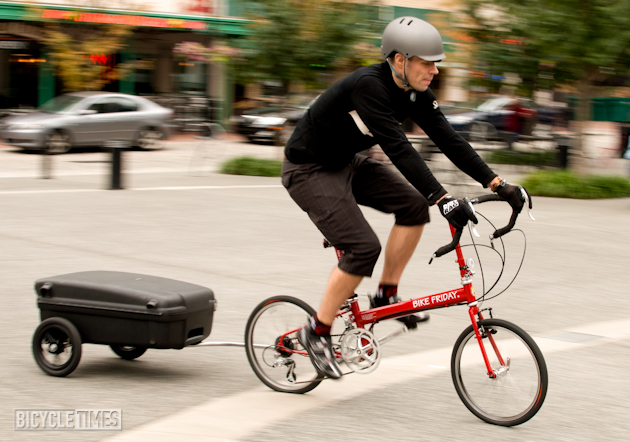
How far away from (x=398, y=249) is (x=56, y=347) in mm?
2001

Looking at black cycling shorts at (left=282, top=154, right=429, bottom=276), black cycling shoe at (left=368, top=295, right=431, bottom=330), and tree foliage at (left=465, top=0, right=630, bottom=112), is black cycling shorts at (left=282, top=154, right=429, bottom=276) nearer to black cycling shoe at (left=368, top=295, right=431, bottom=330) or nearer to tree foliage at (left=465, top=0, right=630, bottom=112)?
black cycling shoe at (left=368, top=295, right=431, bottom=330)

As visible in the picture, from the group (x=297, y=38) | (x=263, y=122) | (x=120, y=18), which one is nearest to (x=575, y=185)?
(x=297, y=38)

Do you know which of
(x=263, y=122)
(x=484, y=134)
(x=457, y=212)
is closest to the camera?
(x=457, y=212)

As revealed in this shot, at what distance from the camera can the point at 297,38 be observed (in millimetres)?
17062

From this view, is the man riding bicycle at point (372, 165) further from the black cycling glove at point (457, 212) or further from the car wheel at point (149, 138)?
the car wheel at point (149, 138)

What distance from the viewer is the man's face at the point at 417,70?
155 inches

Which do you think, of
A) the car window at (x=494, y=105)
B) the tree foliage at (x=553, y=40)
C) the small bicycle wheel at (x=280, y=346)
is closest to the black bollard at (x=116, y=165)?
the tree foliage at (x=553, y=40)

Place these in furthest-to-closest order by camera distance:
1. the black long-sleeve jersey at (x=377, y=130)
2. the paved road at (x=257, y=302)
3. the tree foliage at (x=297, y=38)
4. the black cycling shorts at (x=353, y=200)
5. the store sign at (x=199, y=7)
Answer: the store sign at (x=199, y=7)
the tree foliage at (x=297, y=38)
the black cycling shorts at (x=353, y=200)
the paved road at (x=257, y=302)
the black long-sleeve jersey at (x=377, y=130)

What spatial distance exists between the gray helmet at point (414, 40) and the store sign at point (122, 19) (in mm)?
23919

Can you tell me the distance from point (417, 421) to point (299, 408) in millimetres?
618

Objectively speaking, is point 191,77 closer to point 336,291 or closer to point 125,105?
point 125,105

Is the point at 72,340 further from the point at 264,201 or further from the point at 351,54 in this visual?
the point at 351,54

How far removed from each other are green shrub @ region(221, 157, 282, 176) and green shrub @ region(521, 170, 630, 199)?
5293 mm

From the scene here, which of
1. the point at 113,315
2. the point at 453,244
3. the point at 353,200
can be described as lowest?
the point at 113,315
